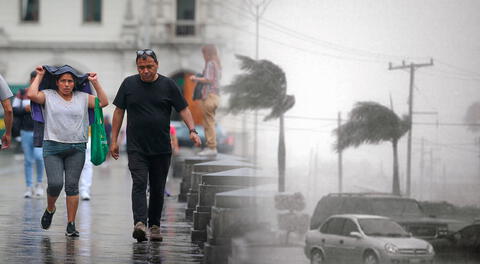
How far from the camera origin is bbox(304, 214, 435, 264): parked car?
10.6 feet

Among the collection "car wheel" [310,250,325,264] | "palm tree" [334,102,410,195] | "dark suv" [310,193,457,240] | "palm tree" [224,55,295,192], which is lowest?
"car wheel" [310,250,325,264]

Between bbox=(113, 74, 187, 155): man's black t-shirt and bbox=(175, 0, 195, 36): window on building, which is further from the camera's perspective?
bbox=(175, 0, 195, 36): window on building

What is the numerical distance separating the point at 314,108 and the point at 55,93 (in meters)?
5.08

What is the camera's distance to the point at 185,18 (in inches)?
2066

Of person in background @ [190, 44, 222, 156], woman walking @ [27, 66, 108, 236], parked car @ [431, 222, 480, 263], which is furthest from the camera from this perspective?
person in background @ [190, 44, 222, 156]

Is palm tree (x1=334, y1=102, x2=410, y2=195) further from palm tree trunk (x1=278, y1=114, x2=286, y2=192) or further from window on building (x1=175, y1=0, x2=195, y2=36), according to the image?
window on building (x1=175, y1=0, x2=195, y2=36)

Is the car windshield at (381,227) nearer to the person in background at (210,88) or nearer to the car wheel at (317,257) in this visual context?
the car wheel at (317,257)

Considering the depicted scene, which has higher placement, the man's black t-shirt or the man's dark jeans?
the man's black t-shirt

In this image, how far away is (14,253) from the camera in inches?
303

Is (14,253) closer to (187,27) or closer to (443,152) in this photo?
(443,152)

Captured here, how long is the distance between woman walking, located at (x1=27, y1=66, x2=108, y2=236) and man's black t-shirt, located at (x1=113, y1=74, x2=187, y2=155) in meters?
0.63

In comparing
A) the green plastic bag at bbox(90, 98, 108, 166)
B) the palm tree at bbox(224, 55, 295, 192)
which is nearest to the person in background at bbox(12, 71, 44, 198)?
the green plastic bag at bbox(90, 98, 108, 166)

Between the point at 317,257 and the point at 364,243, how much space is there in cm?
53

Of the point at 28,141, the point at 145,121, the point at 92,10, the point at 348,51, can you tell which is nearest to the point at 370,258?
the point at 348,51
